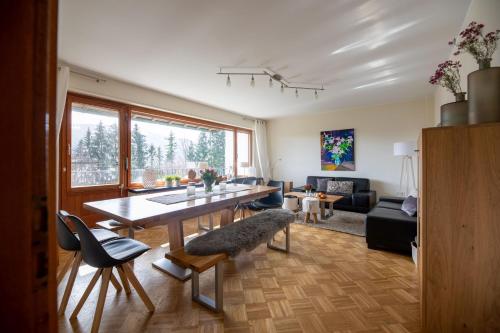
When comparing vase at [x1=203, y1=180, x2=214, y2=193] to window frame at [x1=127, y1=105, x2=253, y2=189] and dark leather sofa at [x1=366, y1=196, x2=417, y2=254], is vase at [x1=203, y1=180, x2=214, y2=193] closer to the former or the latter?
window frame at [x1=127, y1=105, x2=253, y2=189]

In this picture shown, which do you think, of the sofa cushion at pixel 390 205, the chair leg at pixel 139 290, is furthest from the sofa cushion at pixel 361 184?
the chair leg at pixel 139 290

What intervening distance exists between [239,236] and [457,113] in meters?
1.81

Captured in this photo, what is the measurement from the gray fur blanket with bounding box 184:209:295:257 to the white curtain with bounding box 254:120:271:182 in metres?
4.04

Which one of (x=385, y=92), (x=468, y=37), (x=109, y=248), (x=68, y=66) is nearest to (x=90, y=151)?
(x=68, y=66)

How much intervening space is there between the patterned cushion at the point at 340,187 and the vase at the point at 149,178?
3873 millimetres

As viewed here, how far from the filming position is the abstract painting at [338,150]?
537 cm

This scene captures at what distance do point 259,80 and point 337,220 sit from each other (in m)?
2.82

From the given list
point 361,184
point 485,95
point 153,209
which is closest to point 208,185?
point 153,209

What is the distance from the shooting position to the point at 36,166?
0.34 m

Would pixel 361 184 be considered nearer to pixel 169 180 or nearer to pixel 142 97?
pixel 169 180

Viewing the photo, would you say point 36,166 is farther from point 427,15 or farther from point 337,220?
point 337,220

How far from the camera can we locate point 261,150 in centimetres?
658

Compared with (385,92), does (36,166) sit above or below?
below

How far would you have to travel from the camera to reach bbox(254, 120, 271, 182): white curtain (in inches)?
256
